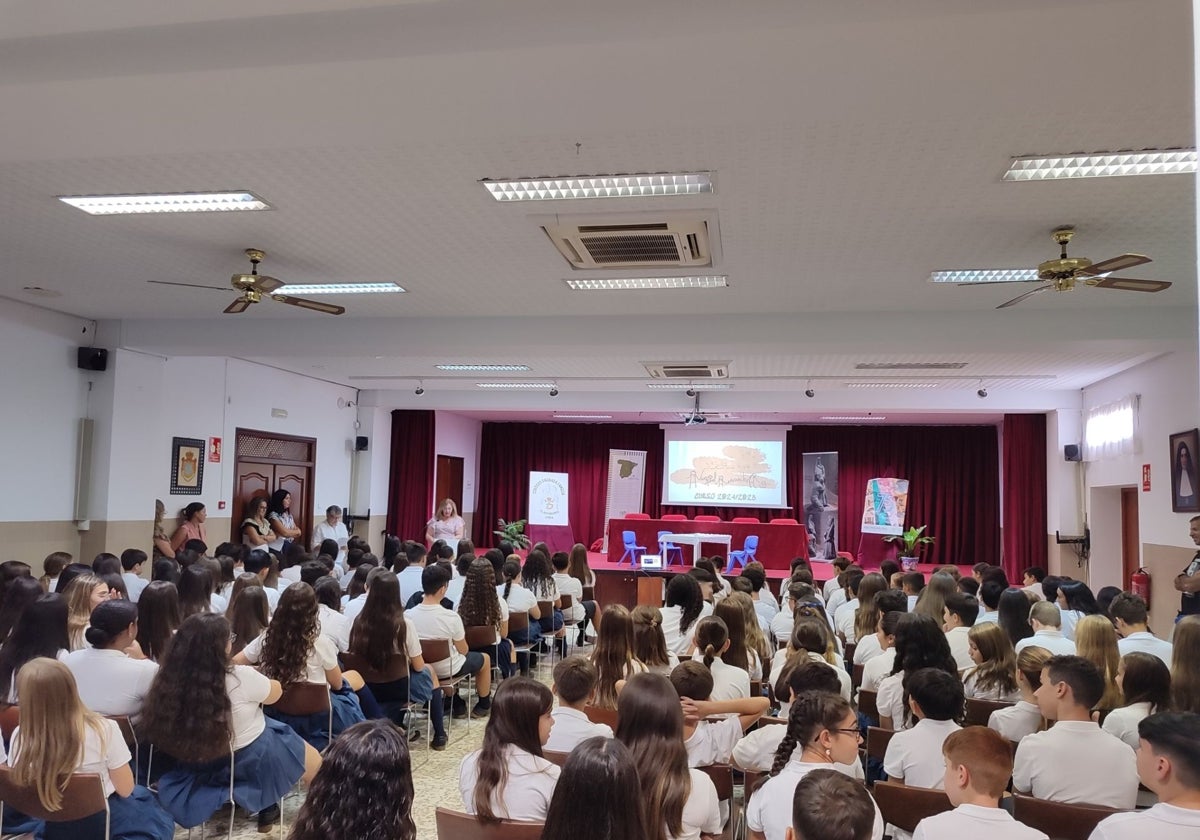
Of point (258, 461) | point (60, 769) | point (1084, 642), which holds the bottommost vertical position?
point (60, 769)

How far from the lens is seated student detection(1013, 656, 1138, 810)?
8.80 ft

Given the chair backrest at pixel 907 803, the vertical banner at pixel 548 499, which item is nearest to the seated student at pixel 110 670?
the chair backrest at pixel 907 803

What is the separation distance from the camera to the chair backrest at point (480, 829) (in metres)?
2.15

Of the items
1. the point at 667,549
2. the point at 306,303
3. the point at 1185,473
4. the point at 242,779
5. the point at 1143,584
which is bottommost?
the point at 242,779

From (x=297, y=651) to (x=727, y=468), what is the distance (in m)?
12.3

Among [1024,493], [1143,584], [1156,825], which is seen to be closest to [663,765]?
[1156,825]

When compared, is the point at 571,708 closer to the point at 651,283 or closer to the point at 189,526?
the point at 651,283

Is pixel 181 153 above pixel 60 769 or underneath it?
above

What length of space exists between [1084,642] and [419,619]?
361 cm

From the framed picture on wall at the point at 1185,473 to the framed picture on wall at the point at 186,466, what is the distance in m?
9.60

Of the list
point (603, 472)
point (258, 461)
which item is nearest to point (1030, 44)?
point (258, 461)

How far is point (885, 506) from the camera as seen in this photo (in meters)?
15.2

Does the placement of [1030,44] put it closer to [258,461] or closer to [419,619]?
[419,619]

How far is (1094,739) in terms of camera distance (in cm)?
274
